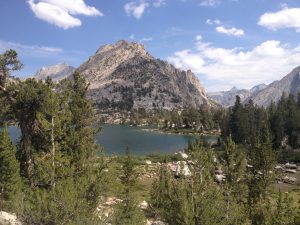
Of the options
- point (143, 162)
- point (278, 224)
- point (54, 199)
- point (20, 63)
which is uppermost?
point (20, 63)

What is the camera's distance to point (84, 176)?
30891 mm

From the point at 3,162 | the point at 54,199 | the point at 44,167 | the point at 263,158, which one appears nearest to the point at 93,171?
the point at 44,167

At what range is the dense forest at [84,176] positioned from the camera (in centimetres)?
2386

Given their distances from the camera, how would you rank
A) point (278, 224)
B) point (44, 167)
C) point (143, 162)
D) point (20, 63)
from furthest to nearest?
point (143, 162) → point (20, 63) → point (44, 167) → point (278, 224)

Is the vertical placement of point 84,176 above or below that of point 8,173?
above

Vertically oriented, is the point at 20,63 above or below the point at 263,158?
above

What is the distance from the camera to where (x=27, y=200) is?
2859cm

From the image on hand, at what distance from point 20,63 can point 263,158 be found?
30434 mm

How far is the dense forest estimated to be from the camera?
23.9 m

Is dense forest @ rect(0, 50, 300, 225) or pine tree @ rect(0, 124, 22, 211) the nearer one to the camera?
dense forest @ rect(0, 50, 300, 225)

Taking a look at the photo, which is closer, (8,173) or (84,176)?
(84,176)

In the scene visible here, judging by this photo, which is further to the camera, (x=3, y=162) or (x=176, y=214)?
(x=3, y=162)

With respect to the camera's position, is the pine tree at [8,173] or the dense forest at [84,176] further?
the pine tree at [8,173]

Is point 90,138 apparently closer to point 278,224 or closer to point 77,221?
point 77,221
